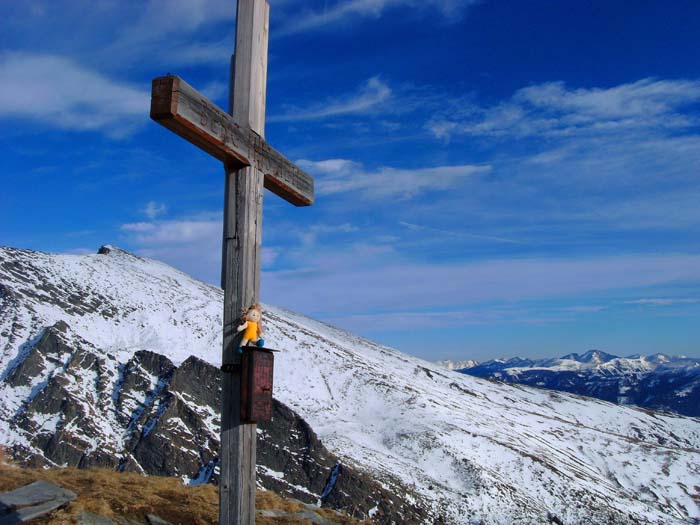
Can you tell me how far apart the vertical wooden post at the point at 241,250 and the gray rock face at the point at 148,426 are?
3617cm

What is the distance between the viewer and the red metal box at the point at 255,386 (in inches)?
215

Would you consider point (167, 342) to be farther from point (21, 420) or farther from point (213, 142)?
point (213, 142)

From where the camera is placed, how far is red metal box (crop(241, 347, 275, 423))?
17.9 feet

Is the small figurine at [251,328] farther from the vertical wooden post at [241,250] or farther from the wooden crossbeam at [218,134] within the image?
the wooden crossbeam at [218,134]

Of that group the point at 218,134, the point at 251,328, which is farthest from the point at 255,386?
the point at 218,134

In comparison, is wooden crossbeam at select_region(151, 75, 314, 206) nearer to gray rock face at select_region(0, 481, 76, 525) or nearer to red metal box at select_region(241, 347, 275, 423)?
red metal box at select_region(241, 347, 275, 423)

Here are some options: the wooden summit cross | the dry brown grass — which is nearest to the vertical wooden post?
the wooden summit cross

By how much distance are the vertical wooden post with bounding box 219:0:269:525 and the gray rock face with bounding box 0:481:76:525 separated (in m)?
4.35

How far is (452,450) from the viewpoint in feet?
173

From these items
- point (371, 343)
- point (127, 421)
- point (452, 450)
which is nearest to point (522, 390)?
point (371, 343)

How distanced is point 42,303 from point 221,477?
59.2m

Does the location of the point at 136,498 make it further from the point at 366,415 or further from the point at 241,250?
the point at 366,415

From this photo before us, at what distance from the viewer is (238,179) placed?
19.5 ft

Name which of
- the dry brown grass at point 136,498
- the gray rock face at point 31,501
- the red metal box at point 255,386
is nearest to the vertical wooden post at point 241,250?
the red metal box at point 255,386
